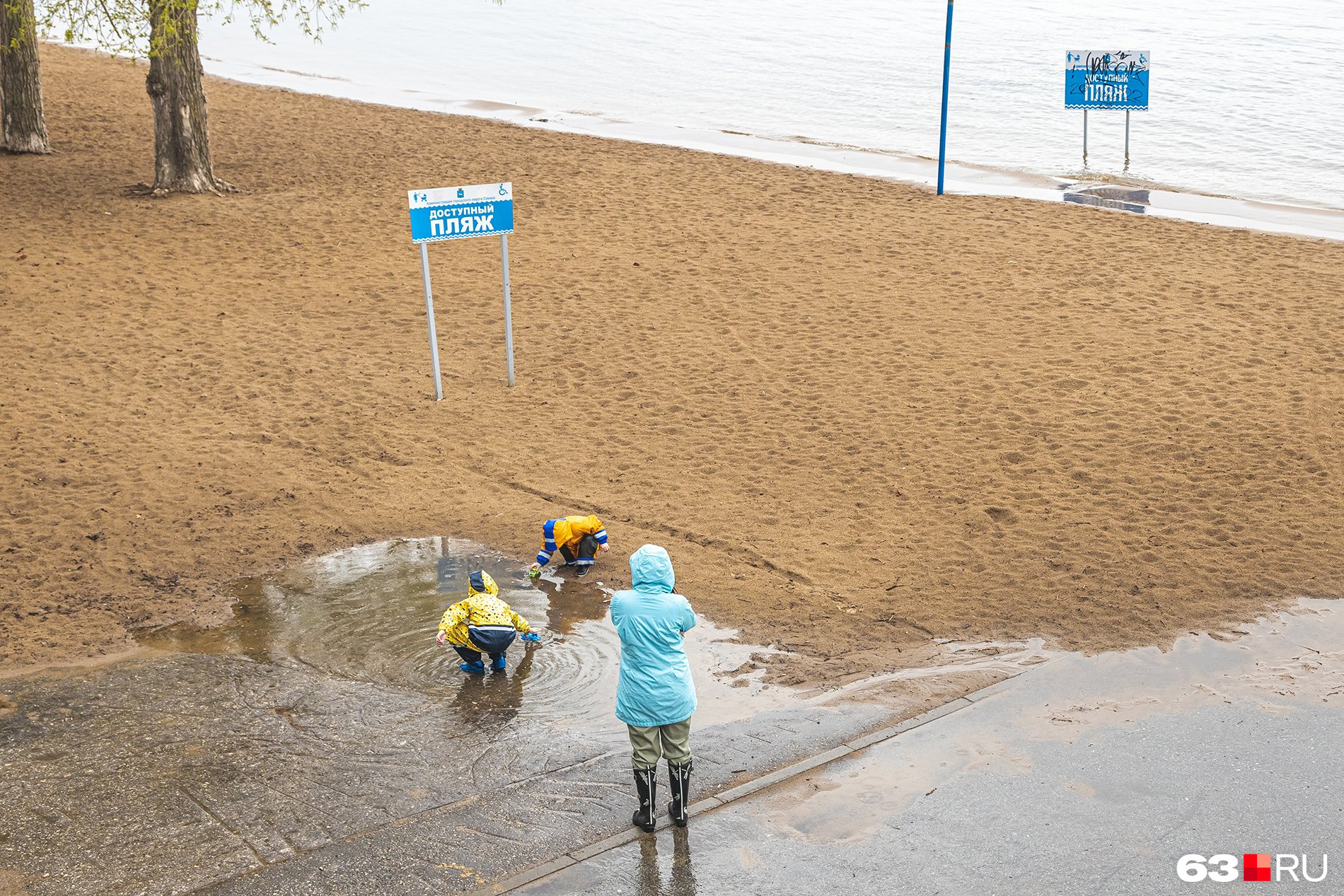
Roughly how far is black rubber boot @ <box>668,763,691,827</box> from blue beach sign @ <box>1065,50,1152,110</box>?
22036 mm

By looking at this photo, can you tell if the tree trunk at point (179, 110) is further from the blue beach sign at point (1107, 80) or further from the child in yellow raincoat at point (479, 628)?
the blue beach sign at point (1107, 80)

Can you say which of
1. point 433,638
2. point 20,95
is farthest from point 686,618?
point 20,95

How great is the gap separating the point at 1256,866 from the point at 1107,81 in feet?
73.7

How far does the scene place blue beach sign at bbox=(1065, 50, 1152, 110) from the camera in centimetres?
2461

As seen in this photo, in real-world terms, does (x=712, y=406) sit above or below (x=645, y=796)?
above

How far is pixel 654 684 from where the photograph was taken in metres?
5.71

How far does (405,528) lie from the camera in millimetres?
9297

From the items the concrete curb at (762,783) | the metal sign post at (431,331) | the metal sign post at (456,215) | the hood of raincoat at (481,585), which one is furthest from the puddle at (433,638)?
the metal sign post at (456,215)

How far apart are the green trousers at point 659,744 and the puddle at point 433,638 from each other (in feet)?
2.77

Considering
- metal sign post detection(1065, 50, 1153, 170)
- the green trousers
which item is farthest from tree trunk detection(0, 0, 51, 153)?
metal sign post detection(1065, 50, 1153, 170)

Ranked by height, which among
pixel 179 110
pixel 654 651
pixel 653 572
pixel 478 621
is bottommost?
pixel 478 621

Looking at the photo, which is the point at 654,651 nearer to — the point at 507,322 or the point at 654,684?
the point at 654,684

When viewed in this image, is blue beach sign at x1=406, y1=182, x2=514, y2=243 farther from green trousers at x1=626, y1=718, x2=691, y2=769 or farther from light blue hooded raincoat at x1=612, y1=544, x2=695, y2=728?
green trousers at x1=626, y1=718, x2=691, y2=769

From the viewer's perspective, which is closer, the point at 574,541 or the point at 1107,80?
the point at 574,541
